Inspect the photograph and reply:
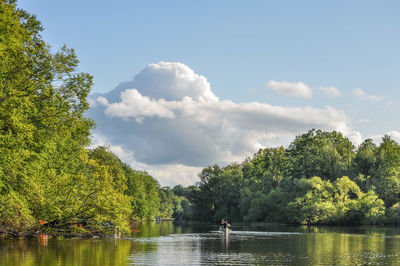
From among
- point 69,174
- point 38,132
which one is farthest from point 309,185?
point 38,132

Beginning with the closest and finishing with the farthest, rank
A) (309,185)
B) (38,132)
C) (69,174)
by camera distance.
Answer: (38,132), (69,174), (309,185)

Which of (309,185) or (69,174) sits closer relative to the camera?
(69,174)

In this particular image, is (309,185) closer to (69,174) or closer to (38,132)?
(69,174)

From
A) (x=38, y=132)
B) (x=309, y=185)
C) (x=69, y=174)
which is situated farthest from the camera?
(x=309, y=185)

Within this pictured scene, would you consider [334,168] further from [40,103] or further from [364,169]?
[40,103]

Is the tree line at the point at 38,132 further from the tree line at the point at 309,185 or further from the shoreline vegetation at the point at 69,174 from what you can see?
the tree line at the point at 309,185

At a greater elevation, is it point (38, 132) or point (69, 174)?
point (38, 132)

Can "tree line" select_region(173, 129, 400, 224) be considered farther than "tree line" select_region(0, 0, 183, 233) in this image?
Yes

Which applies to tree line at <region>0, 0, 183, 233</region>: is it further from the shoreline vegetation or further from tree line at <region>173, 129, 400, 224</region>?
tree line at <region>173, 129, 400, 224</region>

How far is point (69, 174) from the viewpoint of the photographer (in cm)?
5428

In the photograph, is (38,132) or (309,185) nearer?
(38,132)

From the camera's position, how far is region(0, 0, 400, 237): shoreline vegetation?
3656cm

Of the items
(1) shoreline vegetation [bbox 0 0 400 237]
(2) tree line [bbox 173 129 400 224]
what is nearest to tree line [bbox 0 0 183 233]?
(1) shoreline vegetation [bbox 0 0 400 237]

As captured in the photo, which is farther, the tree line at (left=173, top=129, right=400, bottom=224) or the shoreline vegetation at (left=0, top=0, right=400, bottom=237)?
the tree line at (left=173, top=129, right=400, bottom=224)
